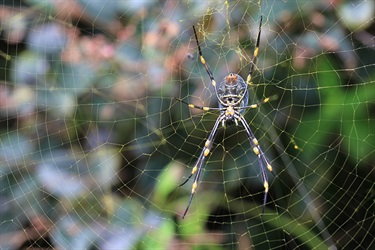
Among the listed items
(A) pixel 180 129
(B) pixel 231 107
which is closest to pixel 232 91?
(B) pixel 231 107

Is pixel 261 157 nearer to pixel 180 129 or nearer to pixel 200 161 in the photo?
pixel 200 161

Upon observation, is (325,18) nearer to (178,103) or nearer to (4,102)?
(178,103)

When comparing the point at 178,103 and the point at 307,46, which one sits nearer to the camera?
the point at 307,46

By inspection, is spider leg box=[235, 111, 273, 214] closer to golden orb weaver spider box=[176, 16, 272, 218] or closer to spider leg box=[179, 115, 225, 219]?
golden orb weaver spider box=[176, 16, 272, 218]

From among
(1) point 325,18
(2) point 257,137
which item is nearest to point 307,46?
(1) point 325,18

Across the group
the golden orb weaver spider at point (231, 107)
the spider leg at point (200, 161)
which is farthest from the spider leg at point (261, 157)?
the spider leg at point (200, 161)

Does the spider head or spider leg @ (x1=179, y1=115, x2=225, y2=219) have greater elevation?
the spider head

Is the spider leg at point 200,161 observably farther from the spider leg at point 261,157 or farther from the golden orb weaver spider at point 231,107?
the spider leg at point 261,157

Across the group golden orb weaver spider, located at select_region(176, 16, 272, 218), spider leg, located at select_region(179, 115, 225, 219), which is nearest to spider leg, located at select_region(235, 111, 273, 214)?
golden orb weaver spider, located at select_region(176, 16, 272, 218)
